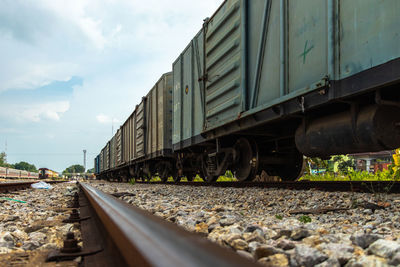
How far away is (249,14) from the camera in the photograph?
5.35m

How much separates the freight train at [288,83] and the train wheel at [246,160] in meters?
0.02

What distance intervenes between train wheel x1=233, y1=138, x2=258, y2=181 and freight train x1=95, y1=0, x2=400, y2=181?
0.07 feet

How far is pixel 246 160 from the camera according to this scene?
650 centimetres

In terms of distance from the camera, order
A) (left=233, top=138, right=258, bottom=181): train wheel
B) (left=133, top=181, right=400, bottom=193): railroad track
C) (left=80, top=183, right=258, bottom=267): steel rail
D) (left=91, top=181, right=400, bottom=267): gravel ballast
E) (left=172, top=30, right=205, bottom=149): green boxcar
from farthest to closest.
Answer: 1. (left=172, top=30, right=205, bottom=149): green boxcar
2. (left=233, top=138, right=258, bottom=181): train wheel
3. (left=133, top=181, right=400, bottom=193): railroad track
4. (left=91, top=181, right=400, bottom=267): gravel ballast
5. (left=80, top=183, right=258, bottom=267): steel rail

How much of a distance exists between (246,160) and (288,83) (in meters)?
2.46

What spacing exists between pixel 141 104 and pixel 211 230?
42.4 ft

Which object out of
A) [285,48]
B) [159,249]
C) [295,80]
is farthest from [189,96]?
[159,249]

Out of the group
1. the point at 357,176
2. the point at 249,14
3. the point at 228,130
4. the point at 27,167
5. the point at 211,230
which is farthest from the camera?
the point at 27,167

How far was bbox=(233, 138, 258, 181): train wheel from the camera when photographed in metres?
6.16

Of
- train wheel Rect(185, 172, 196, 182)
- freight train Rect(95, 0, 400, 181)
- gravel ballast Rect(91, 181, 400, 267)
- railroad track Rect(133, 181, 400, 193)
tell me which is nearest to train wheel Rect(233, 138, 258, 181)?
freight train Rect(95, 0, 400, 181)

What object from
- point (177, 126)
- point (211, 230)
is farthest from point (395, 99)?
point (177, 126)

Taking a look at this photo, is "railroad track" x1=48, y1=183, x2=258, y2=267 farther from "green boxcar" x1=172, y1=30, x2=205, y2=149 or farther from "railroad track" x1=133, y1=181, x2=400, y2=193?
"green boxcar" x1=172, y1=30, x2=205, y2=149

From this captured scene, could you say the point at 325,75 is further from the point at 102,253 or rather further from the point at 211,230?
the point at 102,253

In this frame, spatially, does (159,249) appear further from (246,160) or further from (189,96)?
(189,96)
